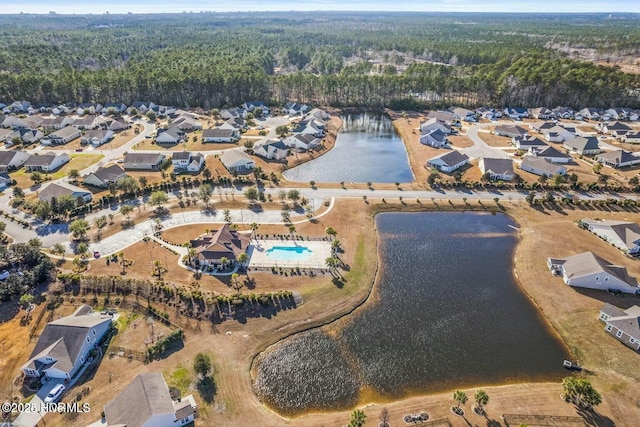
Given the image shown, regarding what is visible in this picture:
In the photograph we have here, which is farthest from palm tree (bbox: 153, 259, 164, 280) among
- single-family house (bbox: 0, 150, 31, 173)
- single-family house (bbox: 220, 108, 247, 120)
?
single-family house (bbox: 220, 108, 247, 120)

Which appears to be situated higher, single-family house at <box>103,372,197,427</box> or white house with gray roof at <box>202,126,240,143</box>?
white house with gray roof at <box>202,126,240,143</box>

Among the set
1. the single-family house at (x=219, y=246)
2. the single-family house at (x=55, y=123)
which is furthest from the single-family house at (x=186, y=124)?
the single-family house at (x=219, y=246)

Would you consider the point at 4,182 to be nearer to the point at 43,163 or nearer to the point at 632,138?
the point at 43,163

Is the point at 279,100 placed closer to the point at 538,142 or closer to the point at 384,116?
the point at 384,116

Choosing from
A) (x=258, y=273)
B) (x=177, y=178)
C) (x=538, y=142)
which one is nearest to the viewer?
(x=258, y=273)

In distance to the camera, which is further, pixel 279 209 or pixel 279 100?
pixel 279 100

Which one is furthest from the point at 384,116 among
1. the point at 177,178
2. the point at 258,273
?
the point at 258,273

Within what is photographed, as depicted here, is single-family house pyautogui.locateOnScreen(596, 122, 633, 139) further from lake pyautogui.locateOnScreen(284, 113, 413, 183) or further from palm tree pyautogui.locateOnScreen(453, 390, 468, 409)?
palm tree pyautogui.locateOnScreen(453, 390, 468, 409)
